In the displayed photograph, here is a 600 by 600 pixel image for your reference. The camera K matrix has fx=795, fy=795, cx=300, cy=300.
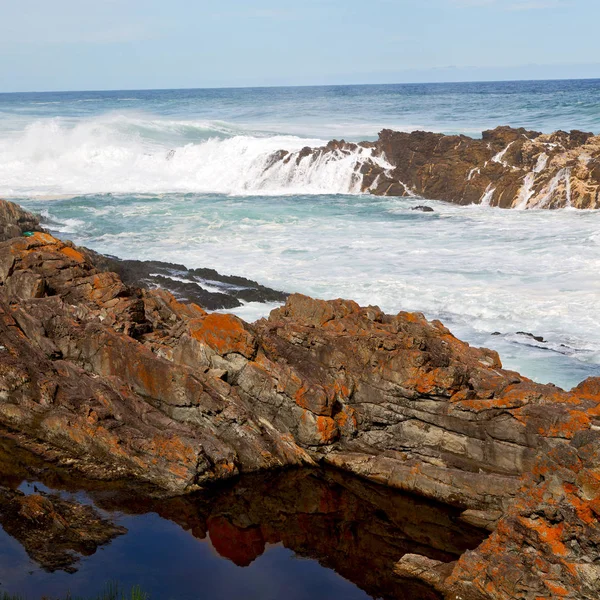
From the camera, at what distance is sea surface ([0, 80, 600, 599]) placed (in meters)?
22.6

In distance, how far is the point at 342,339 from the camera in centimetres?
1501

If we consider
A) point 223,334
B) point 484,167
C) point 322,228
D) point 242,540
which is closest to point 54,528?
point 242,540

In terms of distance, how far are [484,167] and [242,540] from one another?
38397 millimetres

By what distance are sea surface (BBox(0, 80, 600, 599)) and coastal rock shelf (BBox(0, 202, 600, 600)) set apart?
101 inches

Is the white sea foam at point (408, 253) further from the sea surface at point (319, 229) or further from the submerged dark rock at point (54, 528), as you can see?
the submerged dark rock at point (54, 528)

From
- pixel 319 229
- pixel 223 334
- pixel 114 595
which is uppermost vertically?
pixel 223 334

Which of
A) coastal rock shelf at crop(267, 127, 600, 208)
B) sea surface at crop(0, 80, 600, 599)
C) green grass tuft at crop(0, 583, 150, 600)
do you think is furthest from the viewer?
coastal rock shelf at crop(267, 127, 600, 208)

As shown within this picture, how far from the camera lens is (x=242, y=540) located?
11.5 metres

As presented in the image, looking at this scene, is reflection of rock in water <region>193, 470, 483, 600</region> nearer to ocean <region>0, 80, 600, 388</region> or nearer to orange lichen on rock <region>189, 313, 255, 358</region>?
orange lichen on rock <region>189, 313, 255, 358</region>

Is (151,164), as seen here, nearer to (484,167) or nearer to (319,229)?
(484,167)

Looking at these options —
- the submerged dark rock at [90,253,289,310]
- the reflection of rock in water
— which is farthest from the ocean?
the reflection of rock in water

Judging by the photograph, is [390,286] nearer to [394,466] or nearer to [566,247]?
[566,247]

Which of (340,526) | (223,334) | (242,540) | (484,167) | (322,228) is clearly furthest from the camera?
(484,167)

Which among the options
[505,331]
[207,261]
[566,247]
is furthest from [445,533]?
[566,247]
